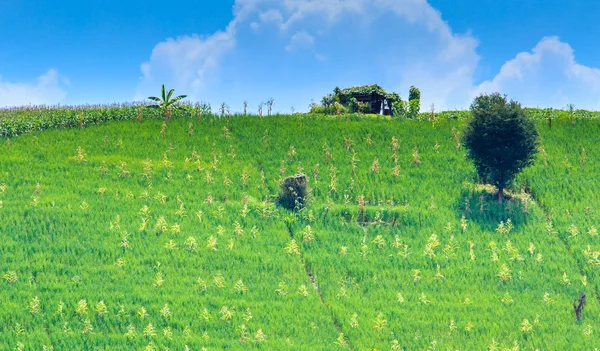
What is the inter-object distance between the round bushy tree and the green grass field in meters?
1.28

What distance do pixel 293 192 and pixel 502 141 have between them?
32.9 feet

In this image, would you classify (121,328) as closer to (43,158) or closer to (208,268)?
(208,268)

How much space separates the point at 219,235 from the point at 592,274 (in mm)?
14296

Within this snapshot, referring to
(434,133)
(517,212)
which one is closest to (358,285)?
(517,212)

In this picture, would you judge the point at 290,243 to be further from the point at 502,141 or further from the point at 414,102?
the point at 414,102

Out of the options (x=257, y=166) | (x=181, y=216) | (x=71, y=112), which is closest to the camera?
(x=181, y=216)

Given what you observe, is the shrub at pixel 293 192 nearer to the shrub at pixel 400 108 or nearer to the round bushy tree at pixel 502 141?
the round bushy tree at pixel 502 141

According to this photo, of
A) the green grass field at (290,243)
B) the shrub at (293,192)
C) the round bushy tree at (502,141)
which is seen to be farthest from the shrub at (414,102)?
the shrub at (293,192)

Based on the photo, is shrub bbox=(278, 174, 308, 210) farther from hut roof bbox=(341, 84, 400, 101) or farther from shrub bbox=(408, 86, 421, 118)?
hut roof bbox=(341, 84, 400, 101)

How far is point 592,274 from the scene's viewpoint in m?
31.4

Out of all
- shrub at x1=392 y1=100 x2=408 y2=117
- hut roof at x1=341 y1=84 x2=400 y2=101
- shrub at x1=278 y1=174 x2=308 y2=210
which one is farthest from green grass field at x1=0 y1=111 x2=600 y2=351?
hut roof at x1=341 y1=84 x2=400 y2=101

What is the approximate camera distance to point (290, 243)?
31875mm

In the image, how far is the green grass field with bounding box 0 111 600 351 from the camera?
25.7 metres

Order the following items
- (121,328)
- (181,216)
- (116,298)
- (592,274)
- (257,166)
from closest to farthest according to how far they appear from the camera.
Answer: (121,328) < (116,298) < (592,274) < (181,216) < (257,166)
